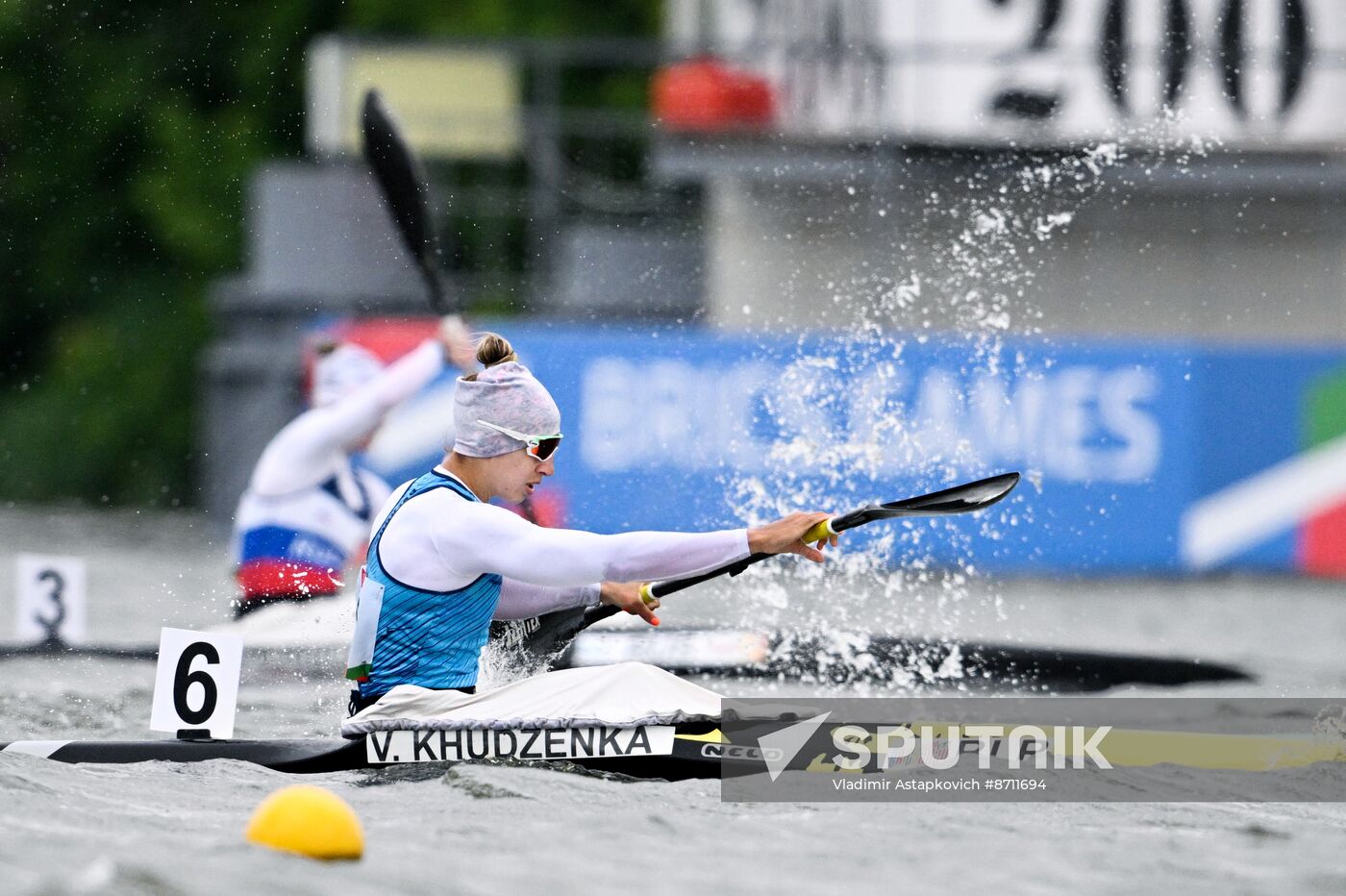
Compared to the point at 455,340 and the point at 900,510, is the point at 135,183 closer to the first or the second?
the point at 455,340

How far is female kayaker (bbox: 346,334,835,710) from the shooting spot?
217 inches

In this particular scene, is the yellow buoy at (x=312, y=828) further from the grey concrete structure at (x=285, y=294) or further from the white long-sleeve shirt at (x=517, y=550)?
the grey concrete structure at (x=285, y=294)

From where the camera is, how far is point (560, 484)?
13805 mm

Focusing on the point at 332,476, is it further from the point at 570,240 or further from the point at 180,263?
the point at 180,263

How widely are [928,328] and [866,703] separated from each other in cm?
719

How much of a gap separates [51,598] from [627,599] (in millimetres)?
3360

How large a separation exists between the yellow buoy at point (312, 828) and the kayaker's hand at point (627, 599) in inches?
74.9

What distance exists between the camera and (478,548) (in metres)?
5.52

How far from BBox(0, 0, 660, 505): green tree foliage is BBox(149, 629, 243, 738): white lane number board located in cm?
1874

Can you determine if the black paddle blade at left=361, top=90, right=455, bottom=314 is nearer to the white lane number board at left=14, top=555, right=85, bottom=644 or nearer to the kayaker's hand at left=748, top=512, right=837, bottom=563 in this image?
the white lane number board at left=14, top=555, right=85, bottom=644

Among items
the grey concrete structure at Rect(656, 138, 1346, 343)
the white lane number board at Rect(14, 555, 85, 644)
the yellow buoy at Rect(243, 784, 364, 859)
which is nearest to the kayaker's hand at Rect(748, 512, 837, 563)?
the yellow buoy at Rect(243, 784, 364, 859)

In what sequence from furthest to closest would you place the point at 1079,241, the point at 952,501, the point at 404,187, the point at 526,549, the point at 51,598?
the point at 1079,241, the point at 404,187, the point at 51,598, the point at 952,501, the point at 526,549

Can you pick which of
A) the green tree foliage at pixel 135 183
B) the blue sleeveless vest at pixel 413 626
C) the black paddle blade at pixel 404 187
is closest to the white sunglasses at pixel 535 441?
the blue sleeveless vest at pixel 413 626

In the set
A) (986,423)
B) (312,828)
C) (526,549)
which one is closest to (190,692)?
(526,549)
